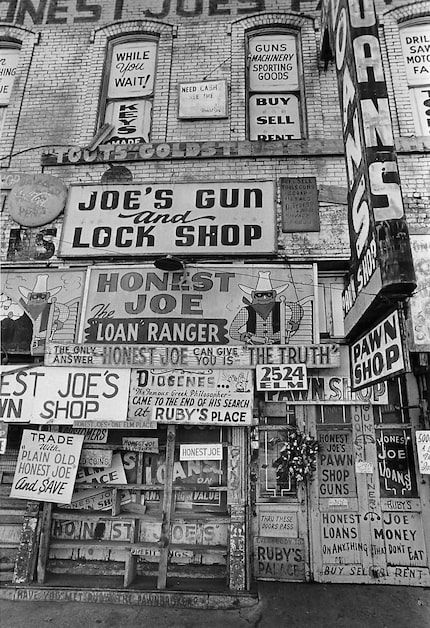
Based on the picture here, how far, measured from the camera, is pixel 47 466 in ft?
21.0

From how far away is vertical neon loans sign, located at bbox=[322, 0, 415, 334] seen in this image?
13.5 feet

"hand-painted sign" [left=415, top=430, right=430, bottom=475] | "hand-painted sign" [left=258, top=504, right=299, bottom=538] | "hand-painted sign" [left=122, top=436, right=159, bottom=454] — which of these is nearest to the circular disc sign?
"hand-painted sign" [left=122, top=436, right=159, bottom=454]

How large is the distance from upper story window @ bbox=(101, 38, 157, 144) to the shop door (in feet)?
18.7

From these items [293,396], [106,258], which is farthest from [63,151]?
[293,396]

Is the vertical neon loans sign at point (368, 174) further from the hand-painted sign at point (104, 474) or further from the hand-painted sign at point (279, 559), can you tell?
the hand-painted sign at point (104, 474)

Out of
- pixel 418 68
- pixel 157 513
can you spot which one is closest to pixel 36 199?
pixel 157 513

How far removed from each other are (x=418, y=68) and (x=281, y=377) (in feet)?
21.7

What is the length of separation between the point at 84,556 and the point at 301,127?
319 inches

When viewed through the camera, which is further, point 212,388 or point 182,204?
point 182,204

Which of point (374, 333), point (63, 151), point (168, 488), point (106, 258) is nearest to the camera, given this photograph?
point (374, 333)

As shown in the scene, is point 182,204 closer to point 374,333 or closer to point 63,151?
point 63,151

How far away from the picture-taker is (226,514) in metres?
6.40

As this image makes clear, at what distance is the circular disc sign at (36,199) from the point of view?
25.5 ft

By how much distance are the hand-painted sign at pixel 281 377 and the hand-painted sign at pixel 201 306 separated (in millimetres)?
451
